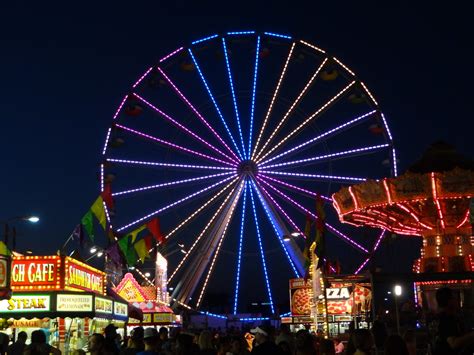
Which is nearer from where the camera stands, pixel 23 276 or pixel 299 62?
pixel 23 276

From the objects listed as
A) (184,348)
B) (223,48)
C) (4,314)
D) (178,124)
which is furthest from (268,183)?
(184,348)

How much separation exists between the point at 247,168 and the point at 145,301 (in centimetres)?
722

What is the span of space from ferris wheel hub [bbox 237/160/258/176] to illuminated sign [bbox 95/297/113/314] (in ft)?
33.4

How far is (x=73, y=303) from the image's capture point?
1681 cm

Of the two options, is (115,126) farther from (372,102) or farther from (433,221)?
(433,221)

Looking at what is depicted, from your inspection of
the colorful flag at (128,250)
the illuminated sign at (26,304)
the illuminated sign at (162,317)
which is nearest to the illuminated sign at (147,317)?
the illuminated sign at (162,317)

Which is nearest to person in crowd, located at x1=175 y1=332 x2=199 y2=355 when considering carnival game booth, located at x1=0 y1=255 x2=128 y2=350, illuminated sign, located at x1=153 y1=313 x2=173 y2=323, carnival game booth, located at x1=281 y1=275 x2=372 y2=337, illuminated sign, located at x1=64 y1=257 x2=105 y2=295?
carnival game booth, located at x1=0 y1=255 x2=128 y2=350

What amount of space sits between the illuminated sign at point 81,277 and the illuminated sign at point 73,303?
31 cm

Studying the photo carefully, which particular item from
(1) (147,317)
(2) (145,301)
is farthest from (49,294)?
(1) (147,317)

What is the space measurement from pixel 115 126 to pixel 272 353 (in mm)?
24369

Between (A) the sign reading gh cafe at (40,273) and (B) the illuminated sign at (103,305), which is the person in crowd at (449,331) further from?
(B) the illuminated sign at (103,305)

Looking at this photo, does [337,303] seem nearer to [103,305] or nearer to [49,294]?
[103,305]

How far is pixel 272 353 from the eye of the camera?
22.1 ft

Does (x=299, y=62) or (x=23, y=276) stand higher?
(x=299, y=62)
